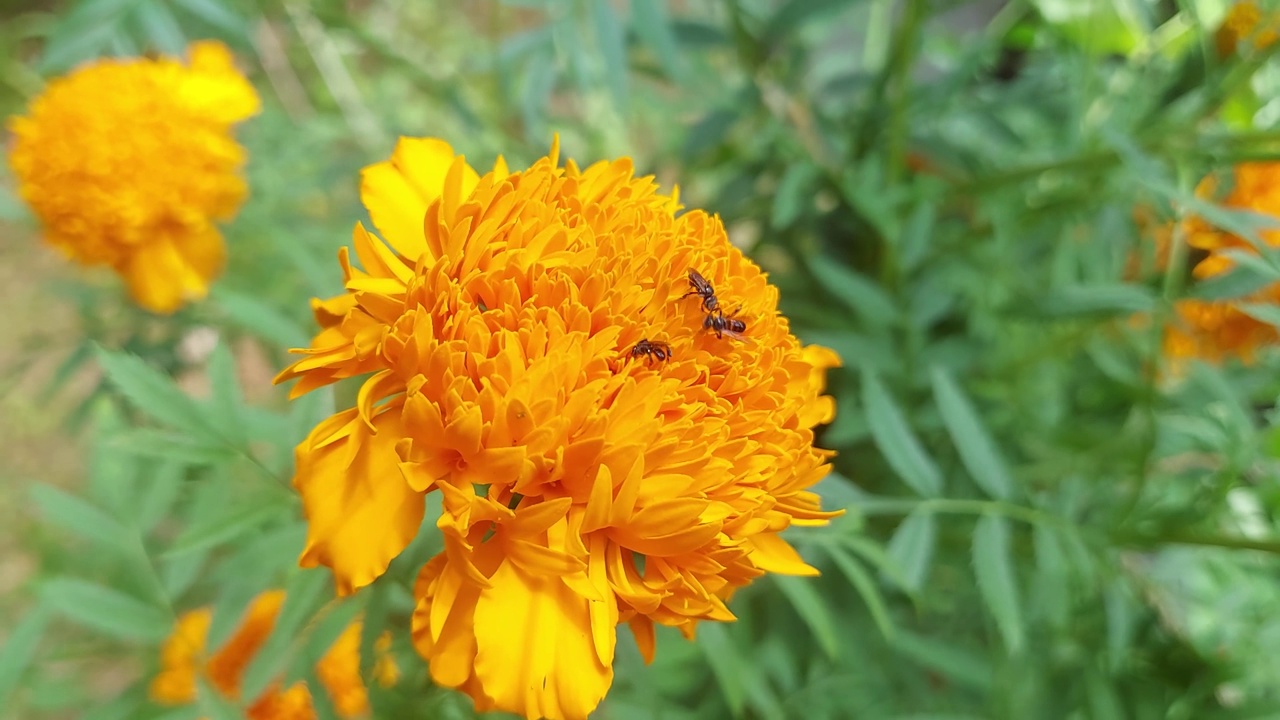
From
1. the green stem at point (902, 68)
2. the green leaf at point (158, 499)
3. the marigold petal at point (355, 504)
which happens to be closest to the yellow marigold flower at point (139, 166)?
the green leaf at point (158, 499)

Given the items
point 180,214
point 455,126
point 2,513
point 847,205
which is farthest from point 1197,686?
point 2,513

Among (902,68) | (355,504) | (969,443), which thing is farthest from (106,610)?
(902,68)

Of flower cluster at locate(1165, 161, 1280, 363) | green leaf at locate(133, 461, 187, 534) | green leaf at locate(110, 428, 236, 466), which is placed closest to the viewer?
green leaf at locate(110, 428, 236, 466)

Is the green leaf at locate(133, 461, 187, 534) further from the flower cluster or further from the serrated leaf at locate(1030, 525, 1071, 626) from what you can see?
the flower cluster

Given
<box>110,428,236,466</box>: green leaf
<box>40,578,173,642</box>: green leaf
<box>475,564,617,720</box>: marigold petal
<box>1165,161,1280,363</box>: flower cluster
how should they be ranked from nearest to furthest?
1. <box>475,564,617,720</box>: marigold petal
2. <box>110,428,236,466</box>: green leaf
3. <box>40,578,173,642</box>: green leaf
4. <box>1165,161,1280,363</box>: flower cluster

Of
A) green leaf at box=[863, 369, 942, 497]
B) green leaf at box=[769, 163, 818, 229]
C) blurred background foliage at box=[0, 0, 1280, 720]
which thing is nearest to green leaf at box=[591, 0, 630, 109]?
blurred background foliage at box=[0, 0, 1280, 720]

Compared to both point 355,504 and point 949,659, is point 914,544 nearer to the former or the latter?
point 949,659
